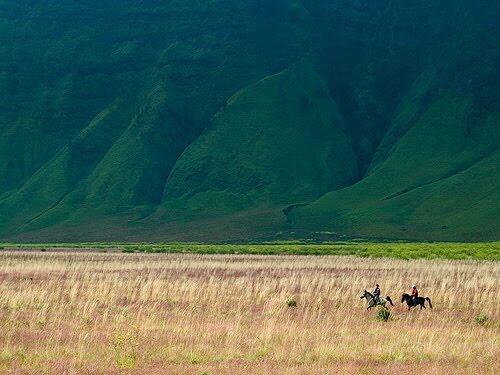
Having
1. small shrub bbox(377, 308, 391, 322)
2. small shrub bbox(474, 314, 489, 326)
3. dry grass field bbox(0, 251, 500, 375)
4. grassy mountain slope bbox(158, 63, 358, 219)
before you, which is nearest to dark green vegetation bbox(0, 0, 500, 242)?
grassy mountain slope bbox(158, 63, 358, 219)

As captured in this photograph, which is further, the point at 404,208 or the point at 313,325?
the point at 404,208

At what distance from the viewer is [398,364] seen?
60.0 feet

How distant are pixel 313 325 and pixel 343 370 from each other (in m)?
6.88

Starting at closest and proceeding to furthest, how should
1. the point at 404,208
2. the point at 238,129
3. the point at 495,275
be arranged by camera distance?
the point at 495,275 < the point at 404,208 < the point at 238,129

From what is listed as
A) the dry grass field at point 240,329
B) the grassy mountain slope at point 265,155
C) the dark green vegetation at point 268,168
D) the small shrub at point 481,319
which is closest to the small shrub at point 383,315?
the dry grass field at point 240,329

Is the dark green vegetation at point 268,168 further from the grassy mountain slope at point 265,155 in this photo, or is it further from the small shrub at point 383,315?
the small shrub at point 383,315

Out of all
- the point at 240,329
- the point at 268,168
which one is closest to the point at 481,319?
the point at 240,329

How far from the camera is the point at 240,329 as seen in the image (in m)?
23.0

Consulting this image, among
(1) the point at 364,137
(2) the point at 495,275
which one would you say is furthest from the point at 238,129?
(2) the point at 495,275

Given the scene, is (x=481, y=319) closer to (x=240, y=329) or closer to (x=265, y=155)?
(x=240, y=329)

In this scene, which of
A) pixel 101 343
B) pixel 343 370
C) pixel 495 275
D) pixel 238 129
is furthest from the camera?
pixel 238 129

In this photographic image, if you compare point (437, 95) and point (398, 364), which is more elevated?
point (437, 95)

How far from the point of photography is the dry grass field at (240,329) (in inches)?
706

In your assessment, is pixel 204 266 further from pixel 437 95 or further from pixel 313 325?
pixel 437 95
